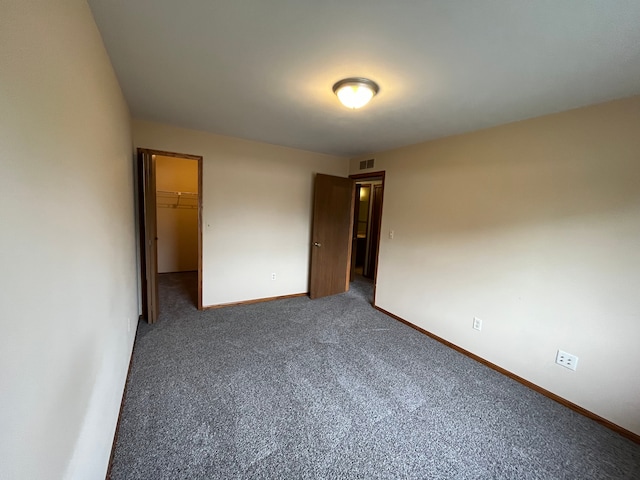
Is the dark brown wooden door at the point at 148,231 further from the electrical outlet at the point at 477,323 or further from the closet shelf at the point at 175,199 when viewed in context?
the electrical outlet at the point at 477,323

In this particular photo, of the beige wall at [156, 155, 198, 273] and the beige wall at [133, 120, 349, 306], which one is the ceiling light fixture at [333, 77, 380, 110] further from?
the beige wall at [156, 155, 198, 273]

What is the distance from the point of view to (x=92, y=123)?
Result: 1.22 m

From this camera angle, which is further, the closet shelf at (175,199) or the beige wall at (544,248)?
the closet shelf at (175,199)

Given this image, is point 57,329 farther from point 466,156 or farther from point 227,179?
point 466,156

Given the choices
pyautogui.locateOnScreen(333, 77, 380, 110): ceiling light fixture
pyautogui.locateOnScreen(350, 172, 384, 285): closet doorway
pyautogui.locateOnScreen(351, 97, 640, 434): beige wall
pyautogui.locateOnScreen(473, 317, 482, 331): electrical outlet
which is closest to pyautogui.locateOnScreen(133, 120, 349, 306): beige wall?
pyautogui.locateOnScreen(350, 172, 384, 285): closet doorway

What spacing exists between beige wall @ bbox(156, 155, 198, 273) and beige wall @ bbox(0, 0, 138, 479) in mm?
3971

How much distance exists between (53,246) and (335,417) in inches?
72.0

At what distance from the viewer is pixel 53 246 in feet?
2.53

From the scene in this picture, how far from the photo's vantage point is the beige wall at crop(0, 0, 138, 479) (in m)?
0.53

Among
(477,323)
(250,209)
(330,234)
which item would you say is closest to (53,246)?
(250,209)

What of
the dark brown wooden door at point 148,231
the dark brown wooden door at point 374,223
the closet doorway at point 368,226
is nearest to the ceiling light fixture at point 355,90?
the dark brown wooden door at point 148,231

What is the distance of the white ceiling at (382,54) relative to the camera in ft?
3.81

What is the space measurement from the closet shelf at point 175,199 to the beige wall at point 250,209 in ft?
7.50

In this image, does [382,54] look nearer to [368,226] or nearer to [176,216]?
[368,226]
